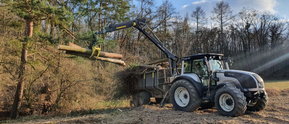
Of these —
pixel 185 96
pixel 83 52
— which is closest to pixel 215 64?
pixel 185 96

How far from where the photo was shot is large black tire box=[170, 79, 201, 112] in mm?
7020

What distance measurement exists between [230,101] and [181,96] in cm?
196

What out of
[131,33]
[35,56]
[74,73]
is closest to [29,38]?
[35,56]

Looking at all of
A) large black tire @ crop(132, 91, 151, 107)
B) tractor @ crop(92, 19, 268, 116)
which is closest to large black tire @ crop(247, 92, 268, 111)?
tractor @ crop(92, 19, 268, 116)

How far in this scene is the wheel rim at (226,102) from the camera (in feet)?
20.2

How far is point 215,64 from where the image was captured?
7.62 metres

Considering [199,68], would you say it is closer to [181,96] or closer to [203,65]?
[203,65]

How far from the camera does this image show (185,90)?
7.69 meters

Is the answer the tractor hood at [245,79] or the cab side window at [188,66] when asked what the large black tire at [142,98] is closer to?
the cab side window at [188,66]

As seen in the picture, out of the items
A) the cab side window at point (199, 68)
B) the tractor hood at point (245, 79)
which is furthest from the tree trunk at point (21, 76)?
the tractor hood at point (245, 79)

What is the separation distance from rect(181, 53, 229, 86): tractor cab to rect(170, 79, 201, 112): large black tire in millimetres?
531

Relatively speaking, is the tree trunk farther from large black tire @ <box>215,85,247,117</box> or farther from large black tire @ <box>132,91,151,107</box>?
large black tire @ <box>215,85,247,117</box>

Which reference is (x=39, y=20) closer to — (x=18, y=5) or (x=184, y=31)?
(x=18, y=5)

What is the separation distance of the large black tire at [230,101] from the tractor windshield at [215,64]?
1.23m
